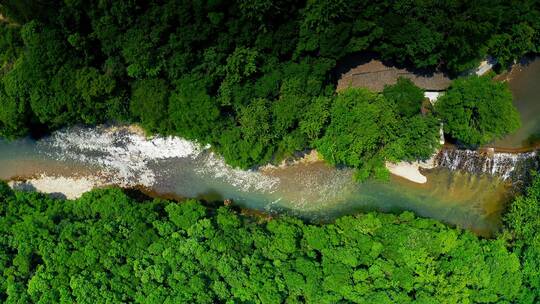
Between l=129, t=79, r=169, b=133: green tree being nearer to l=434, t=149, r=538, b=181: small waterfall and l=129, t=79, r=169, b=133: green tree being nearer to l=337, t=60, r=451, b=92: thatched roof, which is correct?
l=337, t=60, r=451, b=92: thatched roof

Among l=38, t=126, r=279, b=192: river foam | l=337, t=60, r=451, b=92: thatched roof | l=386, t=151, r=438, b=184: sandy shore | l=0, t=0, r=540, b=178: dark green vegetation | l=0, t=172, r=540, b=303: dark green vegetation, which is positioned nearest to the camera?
l=0, t=0, r=540, b=178: dark green vegetation

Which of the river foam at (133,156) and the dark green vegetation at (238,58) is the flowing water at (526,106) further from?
the river foam at (133,156)

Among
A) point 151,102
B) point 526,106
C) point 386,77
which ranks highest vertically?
point 386,77

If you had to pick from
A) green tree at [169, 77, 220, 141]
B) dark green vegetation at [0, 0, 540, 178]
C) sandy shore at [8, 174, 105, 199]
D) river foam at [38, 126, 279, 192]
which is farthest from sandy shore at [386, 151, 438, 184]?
sandy shore at [8, 174, 105, 199]

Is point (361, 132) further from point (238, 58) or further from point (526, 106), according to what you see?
point (526, 106)

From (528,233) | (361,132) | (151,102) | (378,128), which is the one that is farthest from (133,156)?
(528,233)

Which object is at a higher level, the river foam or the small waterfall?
the small waterfall
